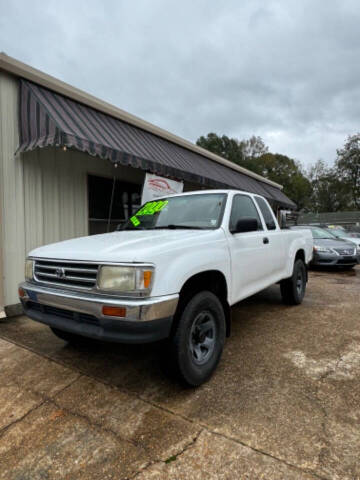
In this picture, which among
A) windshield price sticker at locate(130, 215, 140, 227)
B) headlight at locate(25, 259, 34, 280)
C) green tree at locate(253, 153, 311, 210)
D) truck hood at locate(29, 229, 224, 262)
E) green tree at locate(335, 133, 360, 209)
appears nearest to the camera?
truck hood at locate(29, 229, 224, 262)

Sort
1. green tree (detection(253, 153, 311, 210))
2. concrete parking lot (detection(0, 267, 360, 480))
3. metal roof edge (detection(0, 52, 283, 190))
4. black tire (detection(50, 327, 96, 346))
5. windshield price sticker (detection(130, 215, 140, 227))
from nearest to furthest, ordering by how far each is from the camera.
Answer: concrete parking lot (detection(0, 267, 360, 480)) < black tire (detection(50, 327, 96, 346)) < windshield price sticker (detection(130, 215, 140, 227)) < metal roof edge (detection(0, 52, 283, 190)) < green tree (detection(253, 153, 311, 210))

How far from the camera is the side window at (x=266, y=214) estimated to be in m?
4.36

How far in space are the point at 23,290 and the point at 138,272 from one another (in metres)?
1.36

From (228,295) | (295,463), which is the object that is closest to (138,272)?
(228,295)

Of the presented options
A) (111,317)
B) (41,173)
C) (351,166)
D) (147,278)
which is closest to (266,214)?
(147,278)

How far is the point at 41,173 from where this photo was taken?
512cm

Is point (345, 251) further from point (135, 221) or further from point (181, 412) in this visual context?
point (181, 412)

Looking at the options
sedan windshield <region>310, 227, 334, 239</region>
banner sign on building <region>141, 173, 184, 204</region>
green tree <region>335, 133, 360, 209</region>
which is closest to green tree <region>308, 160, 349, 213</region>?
green tree <region>335, 133, 360, 209</region>

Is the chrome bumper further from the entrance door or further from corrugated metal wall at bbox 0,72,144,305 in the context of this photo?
the entrance door

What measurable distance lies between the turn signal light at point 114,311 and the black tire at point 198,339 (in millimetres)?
487

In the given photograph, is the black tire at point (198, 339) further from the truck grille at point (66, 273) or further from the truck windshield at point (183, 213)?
the truck windshield at point (183, 213)

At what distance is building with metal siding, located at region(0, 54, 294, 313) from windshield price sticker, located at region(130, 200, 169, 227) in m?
1.27

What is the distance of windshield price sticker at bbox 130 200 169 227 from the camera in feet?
13.0

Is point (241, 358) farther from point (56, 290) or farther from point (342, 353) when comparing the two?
point (56, 290)
